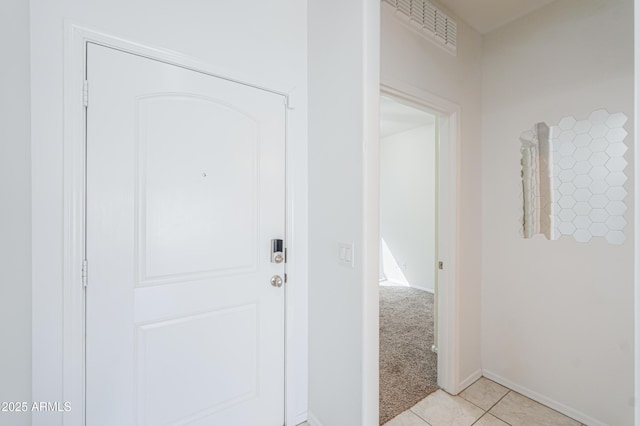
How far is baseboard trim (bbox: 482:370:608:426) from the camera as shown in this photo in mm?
1715

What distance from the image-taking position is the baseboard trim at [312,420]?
1.60m

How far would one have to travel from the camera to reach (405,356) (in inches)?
100

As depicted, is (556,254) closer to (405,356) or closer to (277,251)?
(405,356)

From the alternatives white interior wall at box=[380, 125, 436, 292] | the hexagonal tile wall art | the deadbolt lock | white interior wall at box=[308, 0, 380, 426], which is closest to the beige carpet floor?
white interior wall at box=[308, 0, 380, 426]

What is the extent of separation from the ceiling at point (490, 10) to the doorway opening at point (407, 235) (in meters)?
1.04

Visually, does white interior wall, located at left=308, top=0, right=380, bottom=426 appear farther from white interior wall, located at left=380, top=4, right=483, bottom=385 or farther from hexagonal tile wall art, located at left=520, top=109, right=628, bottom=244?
hexagonal tile wall art, located at left=520, top=109, right=628, bottom=244

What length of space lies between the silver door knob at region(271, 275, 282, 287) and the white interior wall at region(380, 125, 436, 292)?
3783mm

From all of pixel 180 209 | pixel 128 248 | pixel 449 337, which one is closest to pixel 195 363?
pixel 128 248

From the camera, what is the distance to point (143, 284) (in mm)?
1237

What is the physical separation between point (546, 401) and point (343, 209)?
6.72 ft

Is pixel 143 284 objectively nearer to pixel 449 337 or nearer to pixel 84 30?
pixel 84 30

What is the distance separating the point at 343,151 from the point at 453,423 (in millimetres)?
1864

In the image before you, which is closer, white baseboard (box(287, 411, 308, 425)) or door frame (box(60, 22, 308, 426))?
door frame (box(60, 22, 308, 426))

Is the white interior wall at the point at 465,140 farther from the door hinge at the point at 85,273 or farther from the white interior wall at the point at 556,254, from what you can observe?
the door hinge at the point at 85,273
